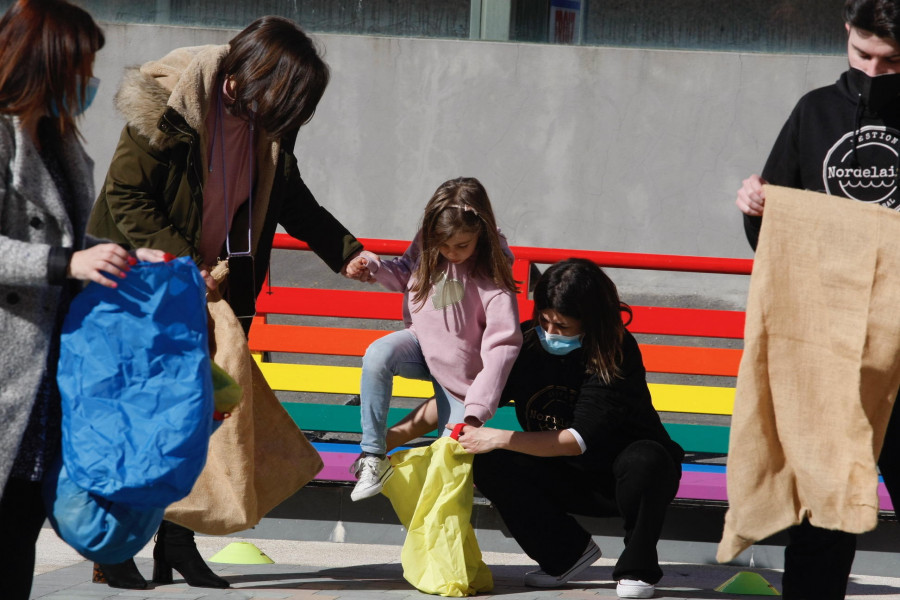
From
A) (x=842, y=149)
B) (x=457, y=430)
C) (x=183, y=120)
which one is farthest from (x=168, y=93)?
(x=842, y=149)

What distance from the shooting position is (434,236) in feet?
12.6

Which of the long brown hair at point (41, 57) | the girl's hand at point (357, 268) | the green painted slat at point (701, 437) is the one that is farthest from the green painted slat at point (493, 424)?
the long brown hair at point (41, 57)

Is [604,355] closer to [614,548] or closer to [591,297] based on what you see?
[591,297]

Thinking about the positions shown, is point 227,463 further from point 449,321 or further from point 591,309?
point 591,309

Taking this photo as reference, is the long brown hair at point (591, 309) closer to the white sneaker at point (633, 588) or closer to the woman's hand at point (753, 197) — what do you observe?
the white sneaker at point (633, 588)

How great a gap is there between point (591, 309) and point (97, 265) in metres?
1.92

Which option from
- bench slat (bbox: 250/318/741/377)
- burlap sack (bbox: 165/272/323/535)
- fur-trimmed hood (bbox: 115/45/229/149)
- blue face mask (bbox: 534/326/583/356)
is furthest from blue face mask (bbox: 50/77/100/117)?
bench slat (bbox: 250/318/741/377)

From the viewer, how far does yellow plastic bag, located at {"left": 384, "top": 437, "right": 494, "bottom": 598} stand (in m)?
3.60

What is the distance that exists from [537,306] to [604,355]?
0.29m

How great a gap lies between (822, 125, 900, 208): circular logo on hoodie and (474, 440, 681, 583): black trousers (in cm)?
115

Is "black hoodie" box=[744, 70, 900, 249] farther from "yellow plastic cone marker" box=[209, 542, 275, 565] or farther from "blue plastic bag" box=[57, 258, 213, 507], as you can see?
"yellow plastic cone marker" box=[209, 542, 275, 565]

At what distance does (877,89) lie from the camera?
2779 millimetres

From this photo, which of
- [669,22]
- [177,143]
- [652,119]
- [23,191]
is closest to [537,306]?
[177,143]

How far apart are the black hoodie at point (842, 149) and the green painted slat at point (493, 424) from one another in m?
1.78
